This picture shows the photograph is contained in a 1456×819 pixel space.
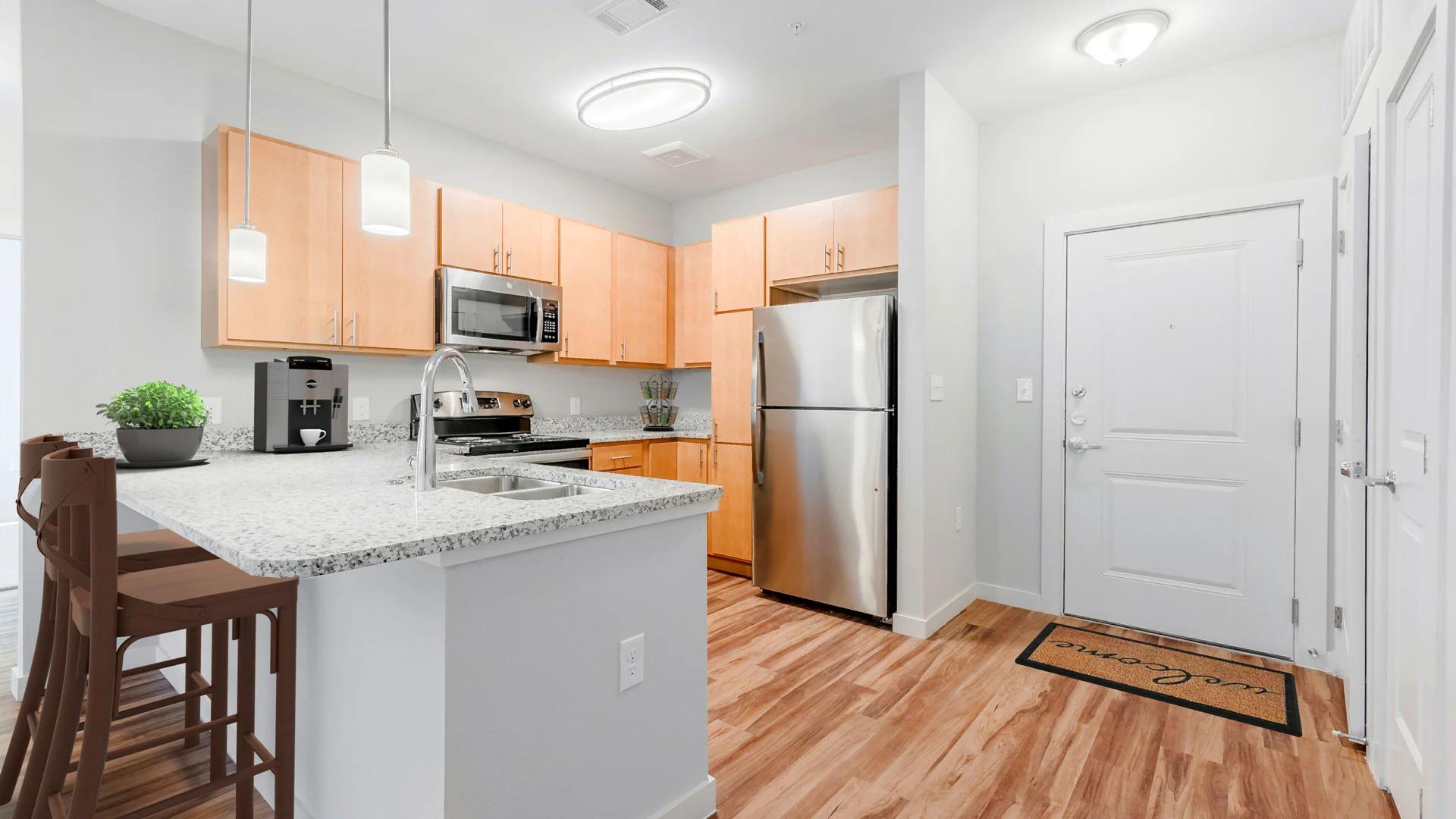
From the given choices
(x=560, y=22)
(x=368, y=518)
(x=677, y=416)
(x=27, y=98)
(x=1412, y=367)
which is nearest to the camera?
(x=368, y=518)

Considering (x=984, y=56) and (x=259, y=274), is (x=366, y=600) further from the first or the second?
(x=984, y=56)

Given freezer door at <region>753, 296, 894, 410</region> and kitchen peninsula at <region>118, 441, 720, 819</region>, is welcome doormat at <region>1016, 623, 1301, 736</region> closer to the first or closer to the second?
freezer door at <region>753, 296, 894, 410</region>

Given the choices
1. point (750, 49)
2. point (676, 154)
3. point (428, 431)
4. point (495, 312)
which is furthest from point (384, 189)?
point (676, 154)

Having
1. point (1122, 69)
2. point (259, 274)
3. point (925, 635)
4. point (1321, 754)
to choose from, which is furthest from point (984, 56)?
point (259, 274)

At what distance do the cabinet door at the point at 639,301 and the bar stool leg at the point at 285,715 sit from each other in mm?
2980

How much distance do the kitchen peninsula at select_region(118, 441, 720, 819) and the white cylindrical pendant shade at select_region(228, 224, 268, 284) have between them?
926 millimetres

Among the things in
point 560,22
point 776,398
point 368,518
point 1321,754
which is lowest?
point 1321,754

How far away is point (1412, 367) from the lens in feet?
4.80

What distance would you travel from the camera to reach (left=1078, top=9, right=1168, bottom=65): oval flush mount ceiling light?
2.45m

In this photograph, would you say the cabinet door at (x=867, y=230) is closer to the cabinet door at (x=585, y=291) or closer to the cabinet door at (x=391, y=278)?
the cabinet door at (x=585, y=291)

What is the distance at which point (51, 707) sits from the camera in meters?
1.49

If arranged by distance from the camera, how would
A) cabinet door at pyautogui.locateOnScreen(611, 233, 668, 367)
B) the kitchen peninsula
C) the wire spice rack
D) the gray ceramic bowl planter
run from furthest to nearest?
the wire spice rack
cabinet door at pyautogui.locateOnScreen(611, 233, 668, 367)
the gray ceramic bowl planter
the kitchen peninsula

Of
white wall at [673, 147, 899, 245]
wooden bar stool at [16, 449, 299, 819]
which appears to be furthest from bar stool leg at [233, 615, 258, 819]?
white wall at [673, 147, 899, 245]

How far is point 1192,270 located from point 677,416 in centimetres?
332
